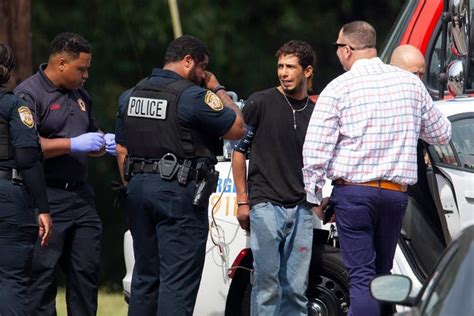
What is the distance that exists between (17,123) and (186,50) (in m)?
0.98

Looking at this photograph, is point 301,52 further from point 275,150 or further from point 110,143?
point 110,143

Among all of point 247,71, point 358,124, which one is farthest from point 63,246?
point 247,71

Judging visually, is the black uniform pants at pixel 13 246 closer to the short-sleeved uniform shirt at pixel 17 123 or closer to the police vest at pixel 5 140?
the police vest at pixel 5 140

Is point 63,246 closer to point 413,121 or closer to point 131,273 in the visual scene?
point 131,273

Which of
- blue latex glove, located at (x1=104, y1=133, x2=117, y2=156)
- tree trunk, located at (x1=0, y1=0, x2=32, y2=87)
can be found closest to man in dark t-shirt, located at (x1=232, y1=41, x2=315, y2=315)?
blue latex glove, located at (x1=104, y1=133, x2=117, y2=156)

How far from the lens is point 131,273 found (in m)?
8.87

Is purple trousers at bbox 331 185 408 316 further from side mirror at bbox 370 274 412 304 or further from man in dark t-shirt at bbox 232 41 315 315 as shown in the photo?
side mirror at bbox 370 274 412 304

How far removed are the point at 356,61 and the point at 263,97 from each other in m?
0.70

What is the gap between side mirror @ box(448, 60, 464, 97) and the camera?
28.4 ft

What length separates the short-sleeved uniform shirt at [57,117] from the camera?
8.56 meters

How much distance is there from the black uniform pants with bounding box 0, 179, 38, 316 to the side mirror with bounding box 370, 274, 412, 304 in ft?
8.82

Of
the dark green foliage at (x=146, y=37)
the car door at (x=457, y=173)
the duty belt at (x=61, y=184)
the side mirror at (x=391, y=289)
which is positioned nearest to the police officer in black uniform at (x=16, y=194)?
the duty belt at (x=61, y=184)

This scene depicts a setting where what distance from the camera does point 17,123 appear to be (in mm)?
7945

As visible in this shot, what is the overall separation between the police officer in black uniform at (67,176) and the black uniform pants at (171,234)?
58 centimetres
